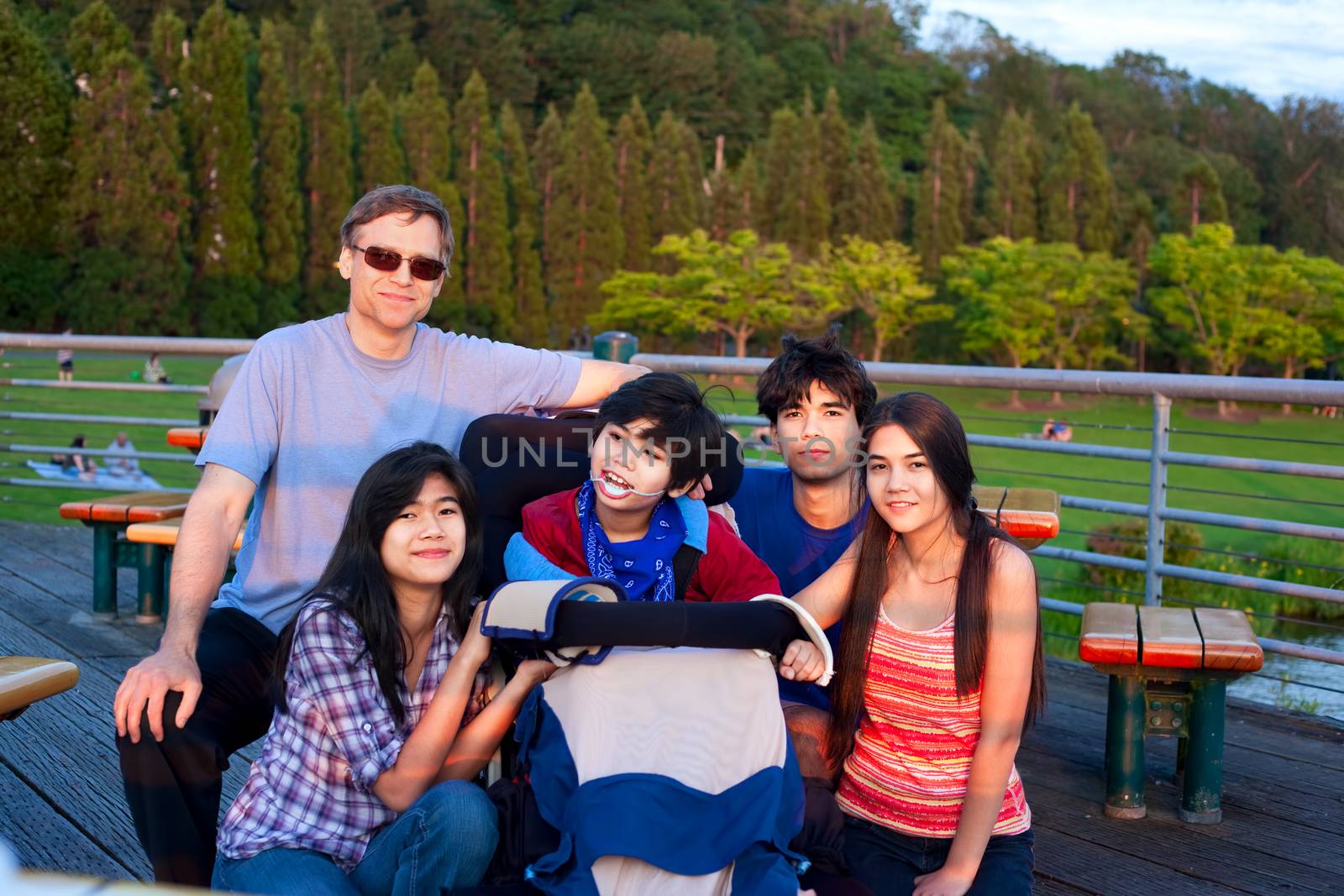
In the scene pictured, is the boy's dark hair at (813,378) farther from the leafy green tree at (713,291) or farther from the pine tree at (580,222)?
the pine tree at (580,222)

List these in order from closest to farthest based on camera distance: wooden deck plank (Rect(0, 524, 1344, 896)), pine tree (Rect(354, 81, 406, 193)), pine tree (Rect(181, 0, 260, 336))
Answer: wooden deck plank (Rect(0, 524, 1344, 896)) < pine tree (Rect(181, 0, 260, 336)) < pine tree (Rect(354, 81, 406, 193))

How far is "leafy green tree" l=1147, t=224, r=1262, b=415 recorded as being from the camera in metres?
31.4

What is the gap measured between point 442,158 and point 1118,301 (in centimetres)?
1854

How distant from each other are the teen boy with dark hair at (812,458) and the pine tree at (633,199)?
1287 inches

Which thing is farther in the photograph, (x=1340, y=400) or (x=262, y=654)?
(x=1340, y=400)

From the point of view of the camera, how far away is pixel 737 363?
15.6ft

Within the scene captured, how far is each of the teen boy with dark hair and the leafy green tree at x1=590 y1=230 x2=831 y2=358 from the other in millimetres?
30505

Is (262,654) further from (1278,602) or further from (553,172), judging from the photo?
(553,172)

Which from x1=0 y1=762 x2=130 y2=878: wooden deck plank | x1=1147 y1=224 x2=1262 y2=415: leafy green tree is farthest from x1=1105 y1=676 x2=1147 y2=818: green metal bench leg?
x1=1147 y1=224 x2=1262 y2=415: leafy green tree

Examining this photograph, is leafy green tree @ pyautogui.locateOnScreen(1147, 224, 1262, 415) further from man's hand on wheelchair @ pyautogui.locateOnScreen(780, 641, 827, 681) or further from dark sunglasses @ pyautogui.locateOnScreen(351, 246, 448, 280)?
man's hand on wheelchair @ pyautogui.locateOnScreen(780, 641, 827, 681)

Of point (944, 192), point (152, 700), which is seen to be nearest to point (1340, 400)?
point (152, 700)

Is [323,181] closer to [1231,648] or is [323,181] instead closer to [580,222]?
[580,222]

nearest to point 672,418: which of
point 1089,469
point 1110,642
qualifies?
point 1110,642

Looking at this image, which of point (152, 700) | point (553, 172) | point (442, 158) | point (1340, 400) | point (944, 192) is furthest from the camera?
point (944, 192)
